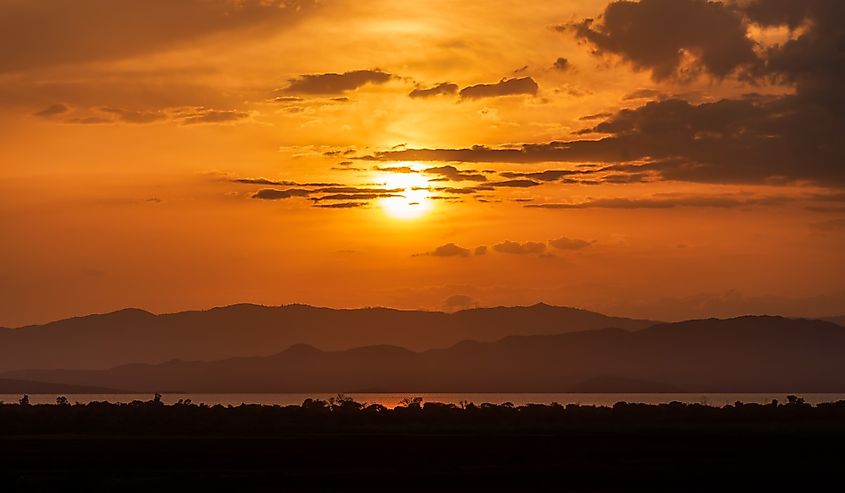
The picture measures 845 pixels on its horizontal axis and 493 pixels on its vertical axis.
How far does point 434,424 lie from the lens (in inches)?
3280

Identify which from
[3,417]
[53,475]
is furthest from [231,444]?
[3,417]

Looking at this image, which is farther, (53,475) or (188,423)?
(188,423)

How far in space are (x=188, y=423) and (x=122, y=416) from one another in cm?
801

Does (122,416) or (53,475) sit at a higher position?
(122,416)

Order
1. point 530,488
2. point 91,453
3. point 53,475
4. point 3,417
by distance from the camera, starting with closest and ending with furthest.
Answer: point 530,488, point 53,475, point 91,453, point 3,417

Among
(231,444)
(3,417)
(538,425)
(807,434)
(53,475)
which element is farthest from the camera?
(3,417)

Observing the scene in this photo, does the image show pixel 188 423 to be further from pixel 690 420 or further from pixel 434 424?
pixel 690 420

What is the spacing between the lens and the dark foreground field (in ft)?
149

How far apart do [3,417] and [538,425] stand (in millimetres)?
33914

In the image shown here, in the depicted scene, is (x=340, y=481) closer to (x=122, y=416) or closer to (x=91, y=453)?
(x=91, y=453)

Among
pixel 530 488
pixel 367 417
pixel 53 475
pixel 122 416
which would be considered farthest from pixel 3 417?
pixel 530 488

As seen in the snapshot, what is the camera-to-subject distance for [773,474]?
48000 mm

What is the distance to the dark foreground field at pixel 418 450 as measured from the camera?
45500mm

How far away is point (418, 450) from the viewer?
59.5 metres
